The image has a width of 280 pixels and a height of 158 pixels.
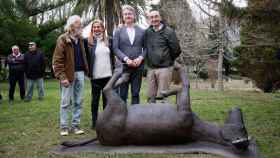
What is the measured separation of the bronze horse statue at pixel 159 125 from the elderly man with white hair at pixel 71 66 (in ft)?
4.11

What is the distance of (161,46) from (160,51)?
78 millimetres


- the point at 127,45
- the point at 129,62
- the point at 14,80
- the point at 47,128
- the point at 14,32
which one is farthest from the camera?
the point at 14,32

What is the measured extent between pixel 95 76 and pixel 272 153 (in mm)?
2970

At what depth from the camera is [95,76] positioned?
248 inches

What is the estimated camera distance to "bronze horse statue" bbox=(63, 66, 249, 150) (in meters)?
4.73

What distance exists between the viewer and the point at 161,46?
230 inches

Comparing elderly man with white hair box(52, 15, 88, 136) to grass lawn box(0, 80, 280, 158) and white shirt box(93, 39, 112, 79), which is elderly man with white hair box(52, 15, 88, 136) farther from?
grass lawn box(0, 80, 280, 158)

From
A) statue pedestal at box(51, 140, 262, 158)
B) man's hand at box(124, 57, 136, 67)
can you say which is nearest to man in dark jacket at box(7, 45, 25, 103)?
man's hand at box(124, 57, 136, 67)

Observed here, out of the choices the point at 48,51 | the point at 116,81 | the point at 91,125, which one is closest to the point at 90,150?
the point at 116,81

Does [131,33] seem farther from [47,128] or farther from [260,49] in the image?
[260,49]

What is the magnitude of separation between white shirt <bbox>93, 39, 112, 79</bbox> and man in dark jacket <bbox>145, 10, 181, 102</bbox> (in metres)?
0.70

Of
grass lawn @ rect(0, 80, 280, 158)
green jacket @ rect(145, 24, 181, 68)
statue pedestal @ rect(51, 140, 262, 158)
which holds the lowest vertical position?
grass lawn @ rect(0, 80, 280, 158)

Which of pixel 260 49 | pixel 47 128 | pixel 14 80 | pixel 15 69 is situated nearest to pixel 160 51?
pixel 47 128

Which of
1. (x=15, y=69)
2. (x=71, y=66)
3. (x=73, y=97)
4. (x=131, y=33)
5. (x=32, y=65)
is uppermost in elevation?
(x=131, y=33)
